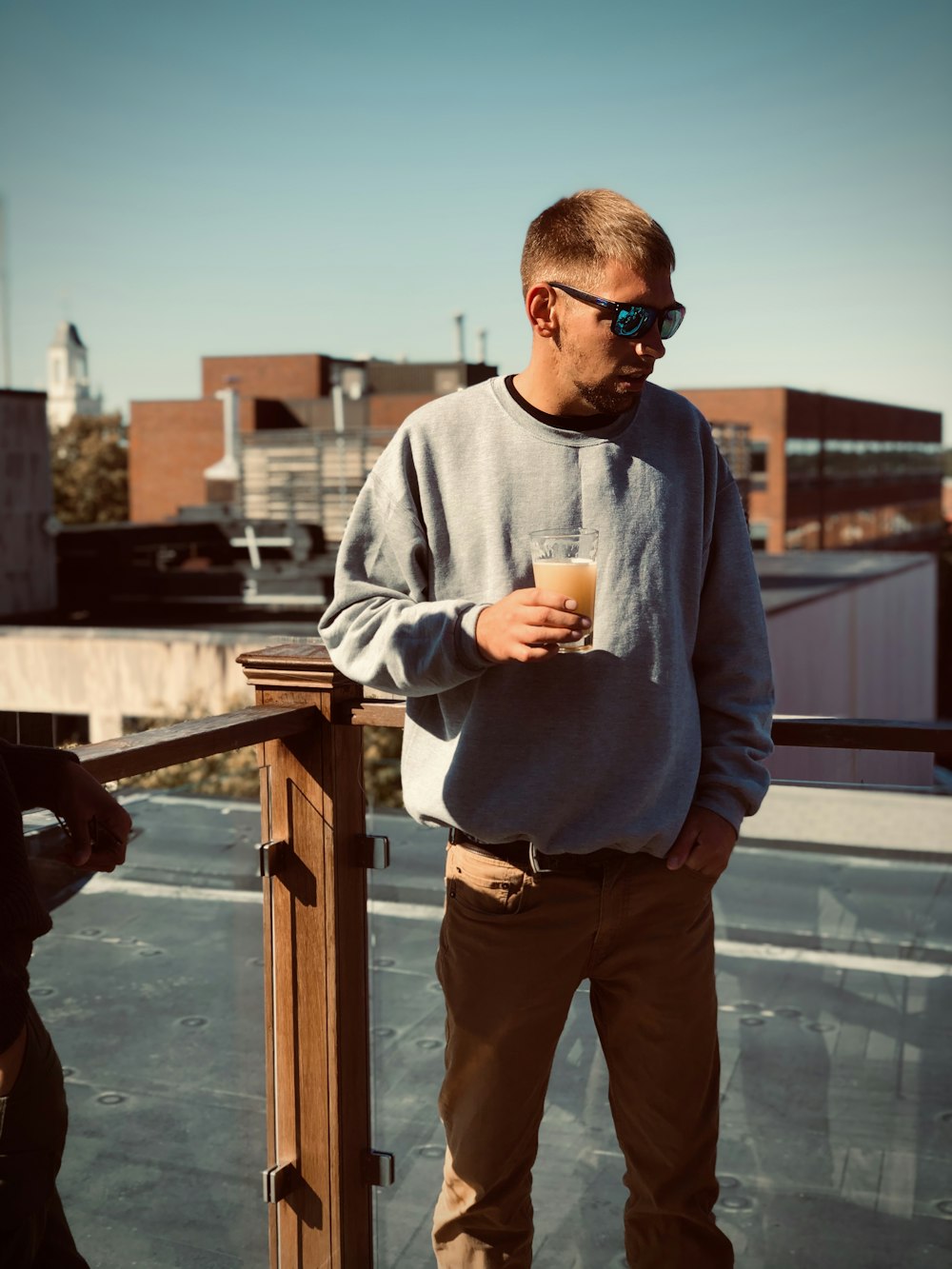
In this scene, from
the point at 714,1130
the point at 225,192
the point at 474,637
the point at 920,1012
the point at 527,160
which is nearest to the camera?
the point at 474,637

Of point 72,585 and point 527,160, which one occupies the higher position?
point 527,160

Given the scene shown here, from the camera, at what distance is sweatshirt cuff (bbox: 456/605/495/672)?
1913 mm

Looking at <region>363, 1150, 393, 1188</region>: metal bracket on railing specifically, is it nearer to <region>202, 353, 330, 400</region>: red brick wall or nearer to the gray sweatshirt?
the gray sweatshirt

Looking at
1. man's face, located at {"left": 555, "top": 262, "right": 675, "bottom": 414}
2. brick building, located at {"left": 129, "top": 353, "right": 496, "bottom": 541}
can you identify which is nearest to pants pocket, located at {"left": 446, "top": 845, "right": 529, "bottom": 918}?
man's face, located at {"left": 555, "top": 262, "right": 675, "bottom": 414}

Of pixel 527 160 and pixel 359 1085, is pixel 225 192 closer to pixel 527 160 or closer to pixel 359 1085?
pixel 527 160

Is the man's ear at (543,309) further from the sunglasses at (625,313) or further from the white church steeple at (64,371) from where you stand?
the white church steeple at (64,371)

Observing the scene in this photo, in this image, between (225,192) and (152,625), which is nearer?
(152,625)

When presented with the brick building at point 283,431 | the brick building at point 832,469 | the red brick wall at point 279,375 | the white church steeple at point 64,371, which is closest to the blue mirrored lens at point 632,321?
the brick building at point 283,431

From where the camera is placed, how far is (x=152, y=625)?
21.5 meters

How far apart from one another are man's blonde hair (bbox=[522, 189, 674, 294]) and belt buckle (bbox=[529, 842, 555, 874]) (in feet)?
2.72

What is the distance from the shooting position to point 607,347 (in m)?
2.00

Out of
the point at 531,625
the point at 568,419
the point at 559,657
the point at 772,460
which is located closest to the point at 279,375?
the point at 772,460

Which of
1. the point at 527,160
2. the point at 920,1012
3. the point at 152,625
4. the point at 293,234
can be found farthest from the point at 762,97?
the point at 920,1012

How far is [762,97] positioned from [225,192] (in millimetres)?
25247
